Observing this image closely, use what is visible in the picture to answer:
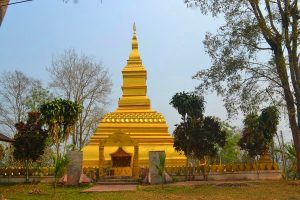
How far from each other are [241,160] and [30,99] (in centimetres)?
2898

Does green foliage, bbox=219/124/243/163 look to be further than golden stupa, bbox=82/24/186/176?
Yes

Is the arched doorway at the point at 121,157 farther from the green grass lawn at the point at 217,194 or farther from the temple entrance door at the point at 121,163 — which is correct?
the green grass lawn at the point at 217,194

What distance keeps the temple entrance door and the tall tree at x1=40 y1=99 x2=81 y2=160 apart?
367 centimetres

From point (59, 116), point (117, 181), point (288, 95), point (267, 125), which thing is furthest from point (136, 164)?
point (288, 95)

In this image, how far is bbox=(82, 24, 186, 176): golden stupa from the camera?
81.3 ft

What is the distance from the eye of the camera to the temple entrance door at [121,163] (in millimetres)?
24641

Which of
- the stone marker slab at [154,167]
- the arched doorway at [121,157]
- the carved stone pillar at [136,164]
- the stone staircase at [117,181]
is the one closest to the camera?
the stone marker slab at [154,167]

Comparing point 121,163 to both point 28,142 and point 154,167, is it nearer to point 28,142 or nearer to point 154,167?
point 154,167

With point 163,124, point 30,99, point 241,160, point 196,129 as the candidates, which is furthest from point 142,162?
point 241,160

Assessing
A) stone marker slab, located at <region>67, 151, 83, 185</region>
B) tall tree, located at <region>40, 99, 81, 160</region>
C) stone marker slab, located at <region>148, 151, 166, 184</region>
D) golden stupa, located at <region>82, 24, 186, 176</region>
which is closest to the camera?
stone marker slab, located at <region>67, 151, 83, 185</region>

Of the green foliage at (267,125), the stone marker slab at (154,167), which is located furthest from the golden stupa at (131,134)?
the green foliage at (267,125)

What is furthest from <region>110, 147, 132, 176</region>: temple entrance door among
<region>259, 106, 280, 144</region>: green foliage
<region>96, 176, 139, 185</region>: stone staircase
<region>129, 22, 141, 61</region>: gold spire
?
<region>129, 22, 141, 61</region>: gold spire

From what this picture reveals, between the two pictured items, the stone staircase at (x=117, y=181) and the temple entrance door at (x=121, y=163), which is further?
the temple entrance door at (x=121, y=163)

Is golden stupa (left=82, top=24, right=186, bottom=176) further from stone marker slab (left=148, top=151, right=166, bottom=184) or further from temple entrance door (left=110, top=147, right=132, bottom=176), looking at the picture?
stone marker slab (left=148, top=151, right=166, bottom=184)
